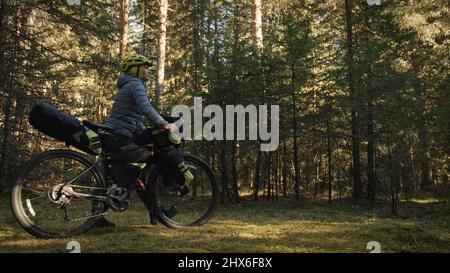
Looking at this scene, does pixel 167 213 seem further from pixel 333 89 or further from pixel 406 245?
pixel 333 89

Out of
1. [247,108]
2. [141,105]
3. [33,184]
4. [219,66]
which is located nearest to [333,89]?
[247,108]

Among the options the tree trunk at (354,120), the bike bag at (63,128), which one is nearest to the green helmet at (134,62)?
the bike bag at (63,128)

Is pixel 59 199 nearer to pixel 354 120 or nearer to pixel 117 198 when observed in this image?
pixel 117 198

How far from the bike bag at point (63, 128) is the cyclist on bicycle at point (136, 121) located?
28 centimetres

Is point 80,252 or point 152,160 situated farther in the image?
point 152,160

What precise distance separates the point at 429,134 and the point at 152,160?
487 inches

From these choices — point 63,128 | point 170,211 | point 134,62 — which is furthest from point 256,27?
point 63,128

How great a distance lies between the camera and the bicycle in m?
5.13

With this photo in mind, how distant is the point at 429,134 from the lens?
584 inches

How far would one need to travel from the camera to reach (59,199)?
5.19 meters

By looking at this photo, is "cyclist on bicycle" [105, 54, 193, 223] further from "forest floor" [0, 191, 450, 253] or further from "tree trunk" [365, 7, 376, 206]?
"tree trunk" [365, 7, 376, 206]

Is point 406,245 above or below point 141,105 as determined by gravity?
below

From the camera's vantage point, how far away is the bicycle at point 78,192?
513cm
